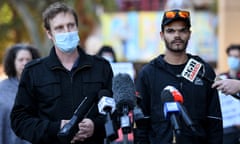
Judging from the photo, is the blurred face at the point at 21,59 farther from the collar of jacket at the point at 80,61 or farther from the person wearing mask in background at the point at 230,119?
the person wearing mask in background at the point at 230,119

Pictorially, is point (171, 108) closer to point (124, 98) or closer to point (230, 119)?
point (124, 98)

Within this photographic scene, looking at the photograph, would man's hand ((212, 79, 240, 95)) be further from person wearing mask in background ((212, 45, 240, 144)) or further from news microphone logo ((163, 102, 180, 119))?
person wearing mask in background ((212, 45, 240, 144))

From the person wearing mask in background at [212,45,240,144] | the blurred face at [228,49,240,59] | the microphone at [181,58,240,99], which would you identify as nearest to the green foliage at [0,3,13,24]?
the blurred face at [228,49,240,59]

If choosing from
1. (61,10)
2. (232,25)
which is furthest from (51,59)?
(232,25)

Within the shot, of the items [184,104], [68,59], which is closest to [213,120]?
[184,104]

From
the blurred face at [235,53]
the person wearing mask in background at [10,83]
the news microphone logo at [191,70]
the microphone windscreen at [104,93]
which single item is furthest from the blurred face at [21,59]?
the blurred face at [235,53]

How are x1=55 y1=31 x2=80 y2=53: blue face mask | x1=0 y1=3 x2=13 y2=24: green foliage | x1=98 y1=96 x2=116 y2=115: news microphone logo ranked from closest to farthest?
x1=98 y1=96 x2=116 y2=115: news microphone logo, x1=55 y1=31 x2=80 y2=53: blue face mask, x1=0 y1=3 x2=13 y2=24: green foliage

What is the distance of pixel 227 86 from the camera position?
5.33m

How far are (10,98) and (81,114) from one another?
8.07 ft

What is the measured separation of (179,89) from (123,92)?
1.12 metres

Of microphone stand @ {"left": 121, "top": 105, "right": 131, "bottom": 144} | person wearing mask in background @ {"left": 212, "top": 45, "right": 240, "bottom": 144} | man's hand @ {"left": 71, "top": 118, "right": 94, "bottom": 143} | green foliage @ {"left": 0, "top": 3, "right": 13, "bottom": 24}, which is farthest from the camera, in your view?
green foliage @ {"left": 0, "top": 3, "right": 13, "bottom": 24}

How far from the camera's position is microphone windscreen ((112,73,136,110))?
14.4ft

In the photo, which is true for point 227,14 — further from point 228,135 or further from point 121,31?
point 228,135

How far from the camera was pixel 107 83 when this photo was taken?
17.6 feet
